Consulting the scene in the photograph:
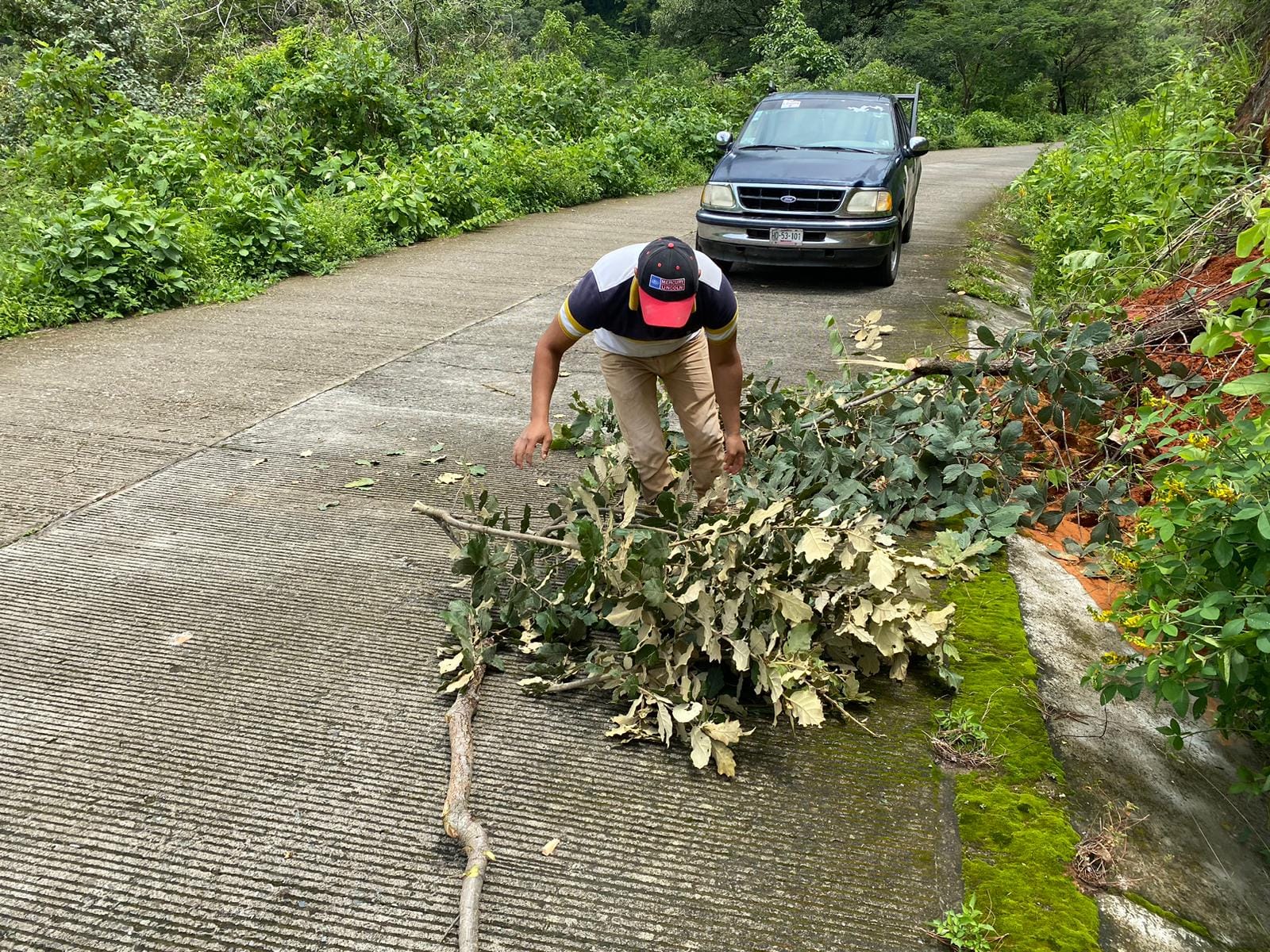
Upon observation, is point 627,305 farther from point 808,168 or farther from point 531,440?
point 808,168

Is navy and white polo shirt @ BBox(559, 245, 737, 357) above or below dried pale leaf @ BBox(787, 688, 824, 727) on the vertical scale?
above

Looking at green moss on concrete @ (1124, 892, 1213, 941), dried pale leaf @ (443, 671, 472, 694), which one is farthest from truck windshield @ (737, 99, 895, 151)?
green moss on concrete @ (1124, 892, 1213, 941)

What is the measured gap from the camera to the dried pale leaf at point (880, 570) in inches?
126

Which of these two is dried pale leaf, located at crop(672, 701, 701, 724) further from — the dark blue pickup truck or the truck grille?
the truck grille

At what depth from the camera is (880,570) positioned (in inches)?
128

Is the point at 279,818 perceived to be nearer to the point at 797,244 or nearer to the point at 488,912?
the point at 488,912

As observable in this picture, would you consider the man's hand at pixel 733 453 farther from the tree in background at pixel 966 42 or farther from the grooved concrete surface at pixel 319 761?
the tree in background at pixel 966 42

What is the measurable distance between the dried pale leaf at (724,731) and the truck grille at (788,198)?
6968 mm

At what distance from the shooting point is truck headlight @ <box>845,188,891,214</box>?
357 inches

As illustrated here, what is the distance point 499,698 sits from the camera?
11.2 ft

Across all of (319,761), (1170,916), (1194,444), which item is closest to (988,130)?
(1194,444)

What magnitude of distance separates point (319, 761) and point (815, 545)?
1.71 m

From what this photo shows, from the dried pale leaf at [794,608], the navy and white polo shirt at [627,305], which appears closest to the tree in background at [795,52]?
the navy and white polo shirt at [627,305]

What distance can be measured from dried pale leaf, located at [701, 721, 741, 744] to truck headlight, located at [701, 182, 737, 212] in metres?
7.13
